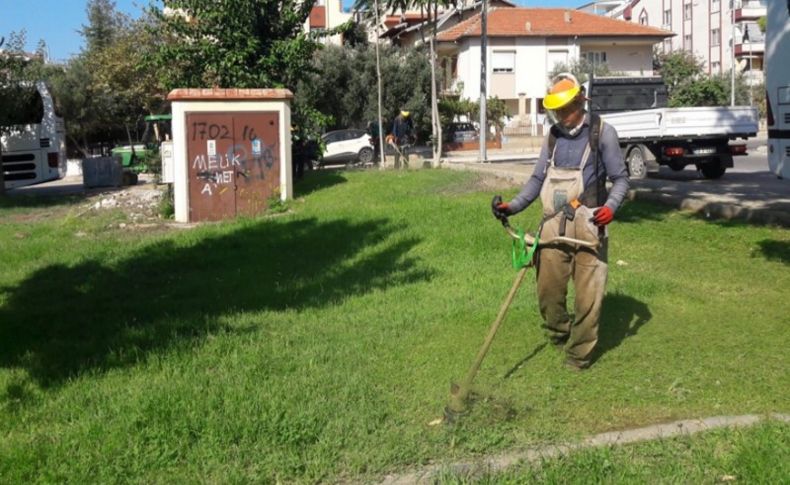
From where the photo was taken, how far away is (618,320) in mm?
6645

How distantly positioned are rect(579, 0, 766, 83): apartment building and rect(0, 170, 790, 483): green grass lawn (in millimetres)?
50716

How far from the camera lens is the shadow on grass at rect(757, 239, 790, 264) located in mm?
8672

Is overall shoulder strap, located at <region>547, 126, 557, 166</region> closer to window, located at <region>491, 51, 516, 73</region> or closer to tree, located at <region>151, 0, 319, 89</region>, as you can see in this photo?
tree, located at <region>151, 0, 319, 89</region>

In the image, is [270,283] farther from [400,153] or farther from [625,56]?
[625,56]

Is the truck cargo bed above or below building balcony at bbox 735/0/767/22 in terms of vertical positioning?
below

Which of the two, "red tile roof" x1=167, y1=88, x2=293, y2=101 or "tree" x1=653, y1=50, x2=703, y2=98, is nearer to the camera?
"red tile roof" x1=167, y1=88, x2=293, y2=101

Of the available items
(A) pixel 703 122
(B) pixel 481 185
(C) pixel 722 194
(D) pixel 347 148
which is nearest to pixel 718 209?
(C) pixel 722 194

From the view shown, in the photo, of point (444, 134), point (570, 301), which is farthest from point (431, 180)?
point (444, 134)

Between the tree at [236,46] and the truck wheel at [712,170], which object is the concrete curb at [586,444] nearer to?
the truck wheel at [712,170]

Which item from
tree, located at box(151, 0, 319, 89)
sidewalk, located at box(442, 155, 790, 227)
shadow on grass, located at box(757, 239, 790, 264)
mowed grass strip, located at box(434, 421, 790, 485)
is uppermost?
tree, located at box(151, 0, 319, 89)

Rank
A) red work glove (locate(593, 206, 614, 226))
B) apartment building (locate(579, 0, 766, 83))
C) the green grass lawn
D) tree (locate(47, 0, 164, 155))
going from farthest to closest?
apartment building (locate(579, 0, 766, 83)) → tree (locate(47, 0, 164, 155)) → red work glove (locate(593, 206, 614, 226)) → the green grass lawn

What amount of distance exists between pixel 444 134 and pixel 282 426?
3798cm

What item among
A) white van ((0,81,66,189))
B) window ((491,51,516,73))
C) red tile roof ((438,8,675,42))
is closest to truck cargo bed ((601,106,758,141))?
white van ((0,81,66,189))

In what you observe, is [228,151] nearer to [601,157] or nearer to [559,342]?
[559,342]
